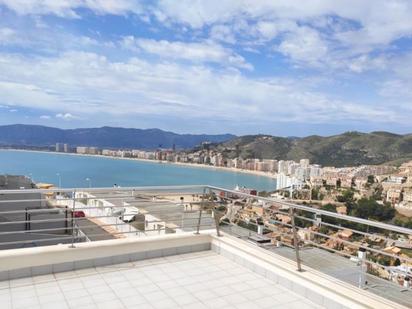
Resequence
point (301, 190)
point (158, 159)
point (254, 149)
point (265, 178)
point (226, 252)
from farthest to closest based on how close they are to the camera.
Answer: point (158, 159) → point (254, 149) → point (265, 178) → point (301, 190) → point (226, 252)

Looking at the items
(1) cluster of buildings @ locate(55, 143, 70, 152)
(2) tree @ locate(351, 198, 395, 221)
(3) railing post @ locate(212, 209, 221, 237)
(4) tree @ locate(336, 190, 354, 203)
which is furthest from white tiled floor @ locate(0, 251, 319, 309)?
(1) cluster of buildings @ locate(55, 143, 70, 152)

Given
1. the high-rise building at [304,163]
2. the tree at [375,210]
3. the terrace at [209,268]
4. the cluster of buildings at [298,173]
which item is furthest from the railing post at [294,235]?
the high-rise building at [304,163]

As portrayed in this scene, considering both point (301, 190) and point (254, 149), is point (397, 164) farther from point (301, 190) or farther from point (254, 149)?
point (254, 149)

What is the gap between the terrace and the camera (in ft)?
10.1

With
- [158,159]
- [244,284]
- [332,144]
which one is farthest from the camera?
[158,159]

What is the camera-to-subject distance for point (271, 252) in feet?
13.6

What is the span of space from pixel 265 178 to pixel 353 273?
8780cm

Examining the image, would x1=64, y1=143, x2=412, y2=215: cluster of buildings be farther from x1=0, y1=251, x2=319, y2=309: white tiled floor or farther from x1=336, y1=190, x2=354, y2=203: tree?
x1=0, y1=251, x2=319, y2=309: white tiled floor

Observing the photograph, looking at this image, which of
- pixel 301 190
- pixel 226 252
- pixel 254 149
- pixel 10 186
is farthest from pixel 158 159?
pixel 226 252

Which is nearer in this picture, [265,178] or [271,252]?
[271,252]

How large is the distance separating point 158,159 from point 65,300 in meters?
124

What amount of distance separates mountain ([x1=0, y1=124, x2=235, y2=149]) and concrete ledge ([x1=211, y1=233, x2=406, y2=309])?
470 ft

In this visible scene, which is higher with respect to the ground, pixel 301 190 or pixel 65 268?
pixel 65 268

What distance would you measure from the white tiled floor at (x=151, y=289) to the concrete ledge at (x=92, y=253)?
105mm
